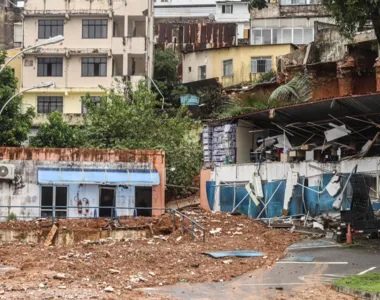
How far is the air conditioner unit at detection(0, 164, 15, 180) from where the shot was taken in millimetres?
30391

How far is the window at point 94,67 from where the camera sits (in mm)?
50625

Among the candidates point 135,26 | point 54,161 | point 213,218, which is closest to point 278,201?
point 213,218

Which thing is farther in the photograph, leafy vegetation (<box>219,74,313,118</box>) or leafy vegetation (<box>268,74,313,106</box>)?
leafy vegetation (<box>268,74,313,106</box>)

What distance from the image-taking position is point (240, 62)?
5000 cm

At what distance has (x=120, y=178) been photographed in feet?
105

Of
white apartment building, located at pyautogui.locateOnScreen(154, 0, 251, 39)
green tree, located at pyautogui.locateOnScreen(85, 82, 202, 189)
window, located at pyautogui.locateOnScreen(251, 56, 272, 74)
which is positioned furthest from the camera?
white apartment building, located at pyautogui.locateOnScreen(154, 0, 251, 39)

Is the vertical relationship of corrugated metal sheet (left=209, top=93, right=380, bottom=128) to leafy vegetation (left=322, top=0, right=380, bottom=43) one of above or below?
below

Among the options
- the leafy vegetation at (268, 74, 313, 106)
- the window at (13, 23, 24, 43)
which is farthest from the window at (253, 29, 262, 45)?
the window at (13, 23, 24, 43)

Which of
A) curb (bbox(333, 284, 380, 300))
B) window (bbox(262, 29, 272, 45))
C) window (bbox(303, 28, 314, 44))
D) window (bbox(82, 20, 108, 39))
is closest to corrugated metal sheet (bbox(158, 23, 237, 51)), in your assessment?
Result: window (bbox(262, 29, 272, 45))

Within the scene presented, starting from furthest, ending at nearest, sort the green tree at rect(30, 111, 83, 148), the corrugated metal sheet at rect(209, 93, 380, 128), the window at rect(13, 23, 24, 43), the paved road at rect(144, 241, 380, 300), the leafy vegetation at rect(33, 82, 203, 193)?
the window at rect(13, 23, 24, 43) → the green tree at rect(30, 111, 83, 148) → the leafy vegetation at rect(33, 82, 203, 193) → the corrugated metal sheet at rect(209, 93, 380, 128) → the paved road at rect(144, 241, 380, 300)

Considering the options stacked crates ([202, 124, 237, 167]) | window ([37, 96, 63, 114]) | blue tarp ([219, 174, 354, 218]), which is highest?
window ([37, 96, 63, 114])

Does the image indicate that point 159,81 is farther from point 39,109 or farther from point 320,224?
point 320,224

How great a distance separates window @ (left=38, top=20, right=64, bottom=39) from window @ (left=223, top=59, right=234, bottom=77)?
1228 cm

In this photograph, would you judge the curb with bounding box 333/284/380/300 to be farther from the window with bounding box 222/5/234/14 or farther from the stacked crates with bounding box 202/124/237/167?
the window with bounding box 222/5/234/14
